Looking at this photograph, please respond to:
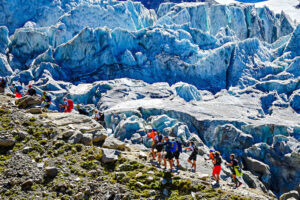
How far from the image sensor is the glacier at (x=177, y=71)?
93.4 feet

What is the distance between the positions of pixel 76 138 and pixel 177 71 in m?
37.7

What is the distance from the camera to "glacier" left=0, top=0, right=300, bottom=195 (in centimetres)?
2847

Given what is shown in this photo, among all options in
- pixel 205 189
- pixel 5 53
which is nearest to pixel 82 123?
→ pixel 205 189

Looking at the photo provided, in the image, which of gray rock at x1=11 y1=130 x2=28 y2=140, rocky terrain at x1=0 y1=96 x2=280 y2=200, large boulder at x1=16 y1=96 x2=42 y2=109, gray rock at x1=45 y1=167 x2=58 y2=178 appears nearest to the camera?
rocky terrain at x1=0 y1=96 x2=280 y2=200

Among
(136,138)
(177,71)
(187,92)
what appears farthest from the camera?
(177,71)

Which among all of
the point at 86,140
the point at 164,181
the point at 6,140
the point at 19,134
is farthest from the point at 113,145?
the point at 6,140

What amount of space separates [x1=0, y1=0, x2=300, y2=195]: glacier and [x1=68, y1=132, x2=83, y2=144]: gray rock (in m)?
11.5

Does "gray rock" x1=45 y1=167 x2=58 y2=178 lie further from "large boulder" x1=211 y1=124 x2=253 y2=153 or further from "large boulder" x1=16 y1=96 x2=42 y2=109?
"large boulder" x1=211 y1=124 x2=253 y2=153

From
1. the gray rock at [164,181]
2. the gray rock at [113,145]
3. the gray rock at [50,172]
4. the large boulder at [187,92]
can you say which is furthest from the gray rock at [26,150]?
the large boulder at [187,92]

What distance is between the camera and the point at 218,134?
1141 inches

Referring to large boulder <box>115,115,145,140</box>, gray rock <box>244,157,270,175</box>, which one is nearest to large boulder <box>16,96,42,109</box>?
large boulder <box>115,115,145,140</box>

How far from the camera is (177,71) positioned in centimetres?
4894

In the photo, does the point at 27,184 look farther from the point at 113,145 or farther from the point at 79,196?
the point at 113,145

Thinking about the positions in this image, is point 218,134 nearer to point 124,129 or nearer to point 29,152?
point 124,129
